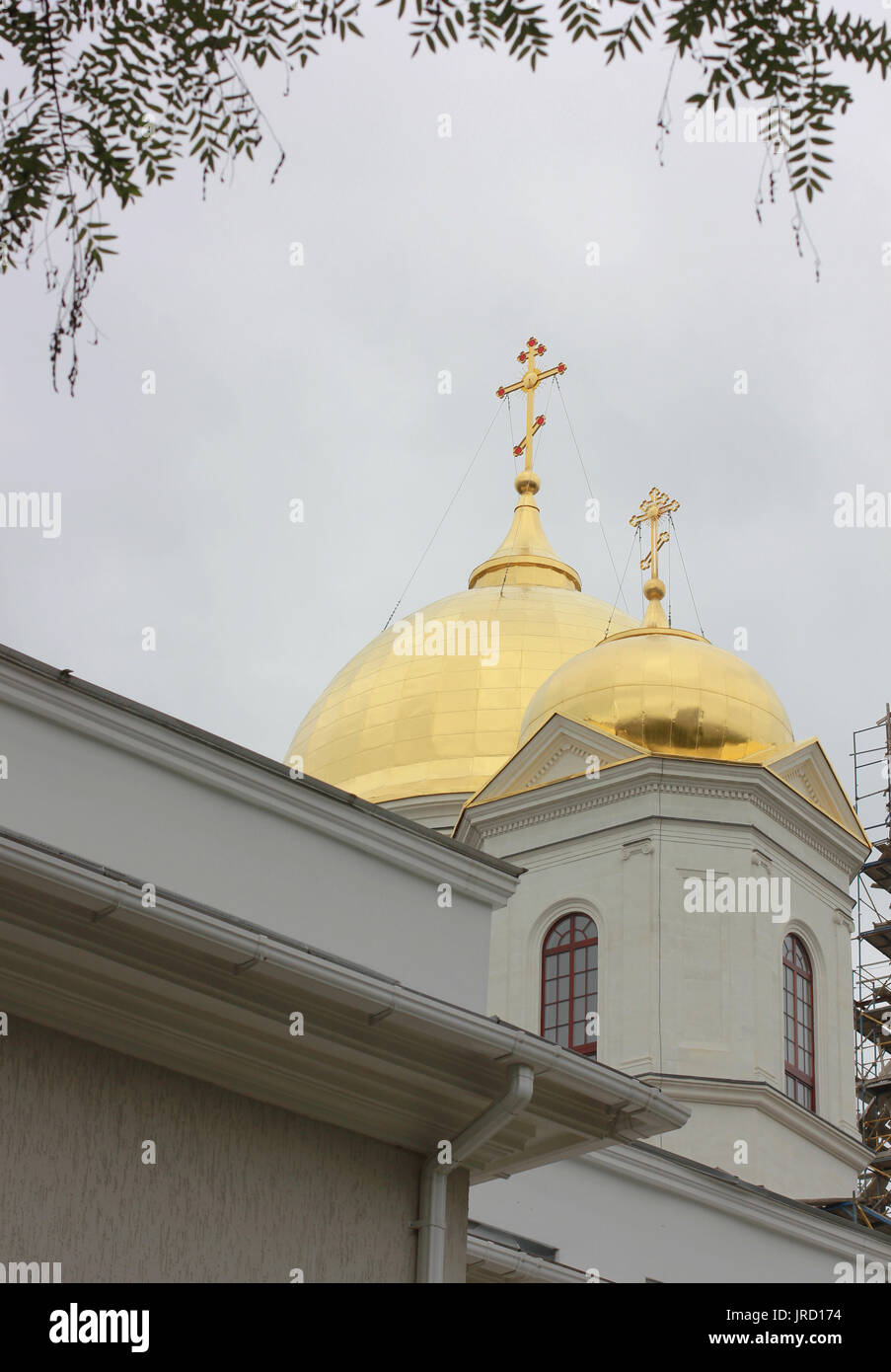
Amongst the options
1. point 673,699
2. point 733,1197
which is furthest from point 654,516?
point 733,1197

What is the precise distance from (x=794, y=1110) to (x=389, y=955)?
1264 cm

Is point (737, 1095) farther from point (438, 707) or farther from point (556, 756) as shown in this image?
point (438, 707)

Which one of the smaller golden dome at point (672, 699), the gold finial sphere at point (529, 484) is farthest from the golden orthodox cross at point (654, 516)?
the gold finial sphere at point (529, 484)

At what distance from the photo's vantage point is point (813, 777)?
25.0m

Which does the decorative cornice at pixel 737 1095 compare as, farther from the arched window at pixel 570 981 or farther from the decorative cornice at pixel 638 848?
the decorative cornice at pixel 638 848

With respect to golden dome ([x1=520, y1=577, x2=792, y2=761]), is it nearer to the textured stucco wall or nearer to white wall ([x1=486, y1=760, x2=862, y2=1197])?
white wall ([x1=486, y1=760, x2=862, y2=1197])

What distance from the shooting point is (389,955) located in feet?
36.1

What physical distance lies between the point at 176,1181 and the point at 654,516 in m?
20.3

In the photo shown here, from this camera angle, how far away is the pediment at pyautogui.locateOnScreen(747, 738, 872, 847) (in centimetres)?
2428

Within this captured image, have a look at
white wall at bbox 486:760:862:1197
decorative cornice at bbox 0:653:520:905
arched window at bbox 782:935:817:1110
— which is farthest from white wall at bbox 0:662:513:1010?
arched window at bbox 782:935:817:1110

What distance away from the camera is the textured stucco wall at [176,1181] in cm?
899

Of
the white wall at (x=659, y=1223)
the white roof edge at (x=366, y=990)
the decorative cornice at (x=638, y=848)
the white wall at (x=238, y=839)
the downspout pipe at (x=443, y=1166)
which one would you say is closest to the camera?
the white roof edge at (x=366, y=990)

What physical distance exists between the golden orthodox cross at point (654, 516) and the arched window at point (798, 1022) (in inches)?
252

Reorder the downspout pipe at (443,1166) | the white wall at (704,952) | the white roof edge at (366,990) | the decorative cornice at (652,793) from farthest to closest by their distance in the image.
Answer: the decorative cornice at (652,793)
the white wall at (704,952)
the downspout pipe at (443,1166)
the white roof edge at (366,990)
